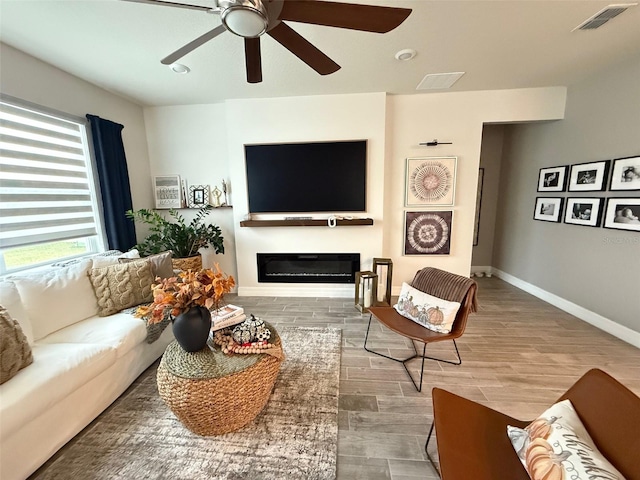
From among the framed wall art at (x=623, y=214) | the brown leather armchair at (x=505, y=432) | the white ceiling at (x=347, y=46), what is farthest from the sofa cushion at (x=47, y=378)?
the framed wall art at (x=623, y=214)

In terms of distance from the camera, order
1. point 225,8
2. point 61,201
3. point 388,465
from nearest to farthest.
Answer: point 225,8 → point 388,465 → point 61,201

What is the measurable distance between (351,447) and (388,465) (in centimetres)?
21

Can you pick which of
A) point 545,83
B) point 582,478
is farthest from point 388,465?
point 545,83

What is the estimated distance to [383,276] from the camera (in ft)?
11.5

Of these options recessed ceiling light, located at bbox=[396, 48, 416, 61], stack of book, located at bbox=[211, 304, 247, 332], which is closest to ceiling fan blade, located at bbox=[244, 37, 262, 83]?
recessed ceiling light, located at bbox=[396, 48, 416, 61]

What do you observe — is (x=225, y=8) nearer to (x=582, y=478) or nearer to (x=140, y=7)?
(x=140, y=7)

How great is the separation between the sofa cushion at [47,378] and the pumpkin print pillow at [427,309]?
223 cm

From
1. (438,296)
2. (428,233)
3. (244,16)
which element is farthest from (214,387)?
(428,233)

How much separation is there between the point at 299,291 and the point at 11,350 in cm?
270

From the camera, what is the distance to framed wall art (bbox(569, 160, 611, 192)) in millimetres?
2619

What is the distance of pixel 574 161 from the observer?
2.96 metres

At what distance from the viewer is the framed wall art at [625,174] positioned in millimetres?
2344

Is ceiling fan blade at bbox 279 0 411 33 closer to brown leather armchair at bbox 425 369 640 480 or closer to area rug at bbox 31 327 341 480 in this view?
brown leather armchair at bbox 425 369 640 480

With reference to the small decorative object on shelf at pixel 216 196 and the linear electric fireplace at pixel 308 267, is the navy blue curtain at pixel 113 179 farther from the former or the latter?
the linear electric fireplace at pixel 308 267
